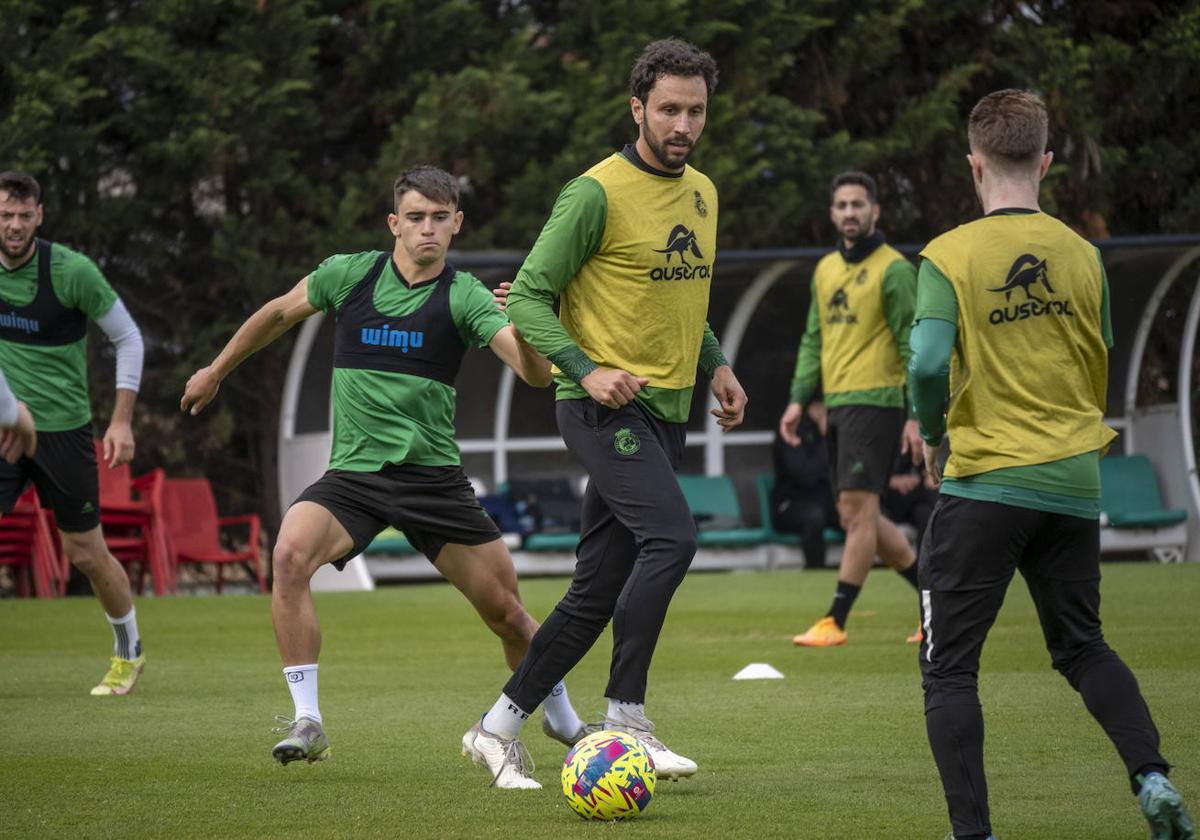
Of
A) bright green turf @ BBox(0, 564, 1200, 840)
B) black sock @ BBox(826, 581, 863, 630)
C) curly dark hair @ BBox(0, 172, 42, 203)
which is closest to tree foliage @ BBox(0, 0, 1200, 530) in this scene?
bright green turf @ BBox(0, 564, 1200, 840)

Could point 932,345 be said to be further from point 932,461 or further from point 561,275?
point 561,275

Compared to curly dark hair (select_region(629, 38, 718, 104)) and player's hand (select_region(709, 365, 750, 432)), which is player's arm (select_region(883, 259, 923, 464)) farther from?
curly dark hair (select_region(629, 38, 718, 104))

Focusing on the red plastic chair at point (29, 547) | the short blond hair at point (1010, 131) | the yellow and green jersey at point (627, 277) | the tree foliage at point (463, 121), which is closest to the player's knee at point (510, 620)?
the yellow and green jersey at point (627, 277)

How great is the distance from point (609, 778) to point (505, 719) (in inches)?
26.8

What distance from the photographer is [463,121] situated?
19.7 m

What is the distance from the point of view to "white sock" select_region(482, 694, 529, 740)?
20.3 feet

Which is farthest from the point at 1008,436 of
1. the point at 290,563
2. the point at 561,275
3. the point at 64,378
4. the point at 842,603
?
the point at 842,603

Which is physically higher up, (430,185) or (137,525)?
(430,185)

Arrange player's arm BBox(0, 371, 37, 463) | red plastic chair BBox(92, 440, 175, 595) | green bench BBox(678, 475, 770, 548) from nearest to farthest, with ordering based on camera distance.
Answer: player's arm BBox(0, 371, 37, 463)
red plastic chair BBox(92, 440, 175, 595)
green bench BBox(678, 475, 770, 548)

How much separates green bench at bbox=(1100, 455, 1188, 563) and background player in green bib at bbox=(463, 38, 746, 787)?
13999mm

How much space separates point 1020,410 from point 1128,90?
1918cm

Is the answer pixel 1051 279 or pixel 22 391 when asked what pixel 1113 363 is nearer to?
pixel 22 391

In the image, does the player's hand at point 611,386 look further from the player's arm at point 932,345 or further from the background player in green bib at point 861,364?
the background player in green bib at point 861,364

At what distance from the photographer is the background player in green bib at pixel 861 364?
35.4 feet
